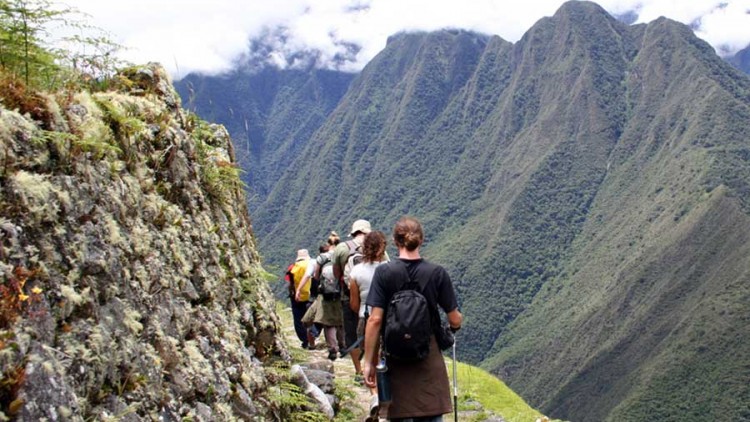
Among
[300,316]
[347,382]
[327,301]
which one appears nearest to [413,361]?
[347,382]

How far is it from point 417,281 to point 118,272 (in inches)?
99.1

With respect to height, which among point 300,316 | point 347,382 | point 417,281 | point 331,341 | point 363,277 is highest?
point 417,281

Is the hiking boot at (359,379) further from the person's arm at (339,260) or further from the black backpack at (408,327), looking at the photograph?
the black backpack at (408,327)

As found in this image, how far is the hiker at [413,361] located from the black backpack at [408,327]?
81mm

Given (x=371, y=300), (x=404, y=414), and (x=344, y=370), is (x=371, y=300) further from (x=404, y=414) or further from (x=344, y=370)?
(x=344, y=370)

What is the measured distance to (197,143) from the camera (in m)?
8.05

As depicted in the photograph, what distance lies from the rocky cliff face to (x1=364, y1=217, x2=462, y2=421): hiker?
4.93 ft

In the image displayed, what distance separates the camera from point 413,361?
5.96 meters

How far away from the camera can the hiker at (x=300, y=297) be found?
1321 centimetres

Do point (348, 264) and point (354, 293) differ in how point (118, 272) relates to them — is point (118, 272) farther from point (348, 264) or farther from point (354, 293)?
point (348, 264)

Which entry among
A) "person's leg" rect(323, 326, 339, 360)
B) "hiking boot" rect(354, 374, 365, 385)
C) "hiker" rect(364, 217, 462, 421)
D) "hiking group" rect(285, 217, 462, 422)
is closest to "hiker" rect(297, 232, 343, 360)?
"person's leg" rect(323, 326, 339, 360)

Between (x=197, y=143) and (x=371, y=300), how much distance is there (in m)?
3.34

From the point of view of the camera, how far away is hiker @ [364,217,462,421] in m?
5.97

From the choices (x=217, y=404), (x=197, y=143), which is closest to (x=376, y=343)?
(x=217, y=404)
